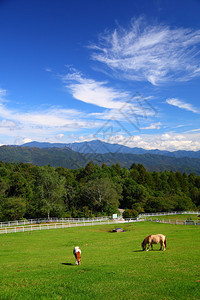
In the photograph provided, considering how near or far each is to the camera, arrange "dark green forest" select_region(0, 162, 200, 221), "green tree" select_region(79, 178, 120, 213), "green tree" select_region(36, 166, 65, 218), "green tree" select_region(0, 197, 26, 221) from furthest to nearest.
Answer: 1. "green tree" select_region(79, 178, 120, 213)
2. "green tree" select_region(36, 166, 65, 218)
3. "dark green forest" select_region(0, 162, 200, 221)
4. "green tree" select_region(0, 197, 26, 221)

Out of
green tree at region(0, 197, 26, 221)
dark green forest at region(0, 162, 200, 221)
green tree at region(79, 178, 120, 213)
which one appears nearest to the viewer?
green tree at region(0, 197, 26, 221)

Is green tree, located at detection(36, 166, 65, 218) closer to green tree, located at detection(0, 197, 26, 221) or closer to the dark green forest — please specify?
the dark green forest

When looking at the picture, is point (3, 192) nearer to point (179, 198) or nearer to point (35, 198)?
point (35, 198)

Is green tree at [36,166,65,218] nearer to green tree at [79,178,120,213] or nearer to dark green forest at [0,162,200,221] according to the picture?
dark green forest at [0,162,200,221]

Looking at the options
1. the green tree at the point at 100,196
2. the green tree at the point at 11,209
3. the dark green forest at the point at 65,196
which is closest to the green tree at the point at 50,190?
the dark green forest at the point at 65,196

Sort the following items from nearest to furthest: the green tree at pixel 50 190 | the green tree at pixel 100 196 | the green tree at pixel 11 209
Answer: the green tree at pixel 11 209
the green tree at pixel 50 190
the green tree at pixel 100 196

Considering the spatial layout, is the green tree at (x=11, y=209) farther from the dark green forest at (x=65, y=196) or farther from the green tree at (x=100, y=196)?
the green tree at (x=100, y=196)

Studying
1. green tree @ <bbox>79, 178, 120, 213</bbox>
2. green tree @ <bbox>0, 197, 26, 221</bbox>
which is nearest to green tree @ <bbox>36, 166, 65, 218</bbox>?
green tree @ <bbox>0, 197, 26, 221</bbox>

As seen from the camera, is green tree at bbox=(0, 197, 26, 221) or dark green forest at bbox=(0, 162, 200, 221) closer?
green tree at bbox=(0, 197, 26, 221)

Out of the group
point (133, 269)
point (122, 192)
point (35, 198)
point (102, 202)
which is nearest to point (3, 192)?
point (35, 198)

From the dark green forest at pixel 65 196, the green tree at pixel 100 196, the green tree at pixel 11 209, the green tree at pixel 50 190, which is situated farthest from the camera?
the green tree at pixel 100 196

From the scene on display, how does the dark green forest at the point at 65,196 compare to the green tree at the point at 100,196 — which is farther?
the green tree at the point at 100,196

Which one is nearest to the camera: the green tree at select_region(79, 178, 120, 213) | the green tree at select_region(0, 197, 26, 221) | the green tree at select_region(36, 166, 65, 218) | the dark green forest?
the green tree at select_region(0, 197, 26, 221)

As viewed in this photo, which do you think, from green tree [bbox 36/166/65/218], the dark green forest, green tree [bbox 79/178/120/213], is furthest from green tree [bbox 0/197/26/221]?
green tree [bbox 79/178/120/213]
